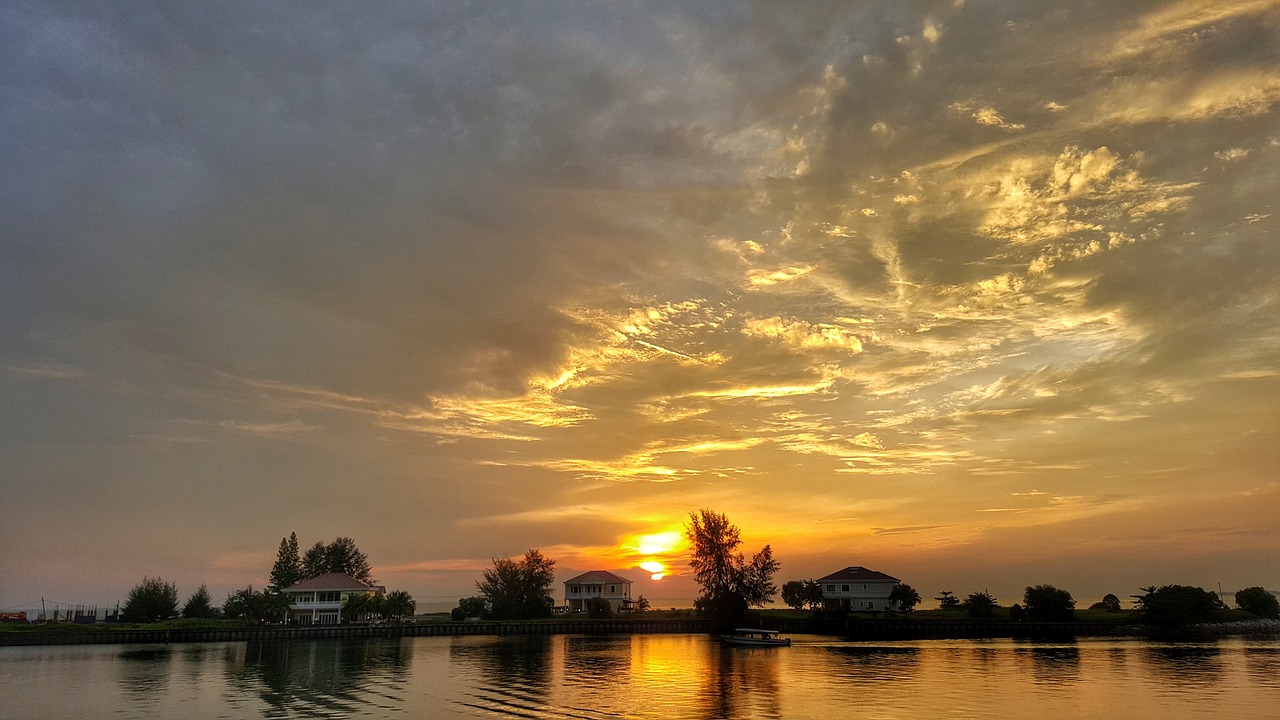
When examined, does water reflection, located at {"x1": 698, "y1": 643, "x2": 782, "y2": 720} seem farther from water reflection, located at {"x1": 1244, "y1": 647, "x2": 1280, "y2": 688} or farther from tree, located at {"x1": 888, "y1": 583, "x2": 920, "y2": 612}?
tree, located at {"x1": 888, "y1": 583, "x2": 920, "y2": 612}

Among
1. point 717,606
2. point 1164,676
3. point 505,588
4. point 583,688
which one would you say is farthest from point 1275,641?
point 505,588

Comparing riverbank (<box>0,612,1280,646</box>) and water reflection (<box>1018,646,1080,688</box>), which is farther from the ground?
water reflection (<box>1018,646,1080,688</box>)

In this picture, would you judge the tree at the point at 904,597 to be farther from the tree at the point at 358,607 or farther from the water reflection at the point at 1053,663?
the tree at the point at 358,607

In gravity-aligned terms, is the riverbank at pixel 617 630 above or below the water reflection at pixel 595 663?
below

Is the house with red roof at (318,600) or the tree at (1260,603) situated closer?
the tree at (1260,603)

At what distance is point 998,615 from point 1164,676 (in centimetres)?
6990

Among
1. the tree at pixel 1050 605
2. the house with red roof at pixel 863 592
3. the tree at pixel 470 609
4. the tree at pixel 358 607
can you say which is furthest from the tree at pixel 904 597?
the tree at pixel 358 607

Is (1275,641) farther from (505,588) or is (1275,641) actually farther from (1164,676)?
(505,588)

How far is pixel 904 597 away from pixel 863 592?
299 inches

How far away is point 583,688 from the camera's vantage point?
5916 centimetres

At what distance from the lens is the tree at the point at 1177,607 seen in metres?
120

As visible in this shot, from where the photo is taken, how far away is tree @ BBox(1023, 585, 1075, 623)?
412ft

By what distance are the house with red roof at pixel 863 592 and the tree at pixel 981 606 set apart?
45.8 ft

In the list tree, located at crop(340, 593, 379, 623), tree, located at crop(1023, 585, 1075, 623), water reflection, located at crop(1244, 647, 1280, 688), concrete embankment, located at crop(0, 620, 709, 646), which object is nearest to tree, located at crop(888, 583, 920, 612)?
tree, located at crop(1023, 585, 1075, 623)
